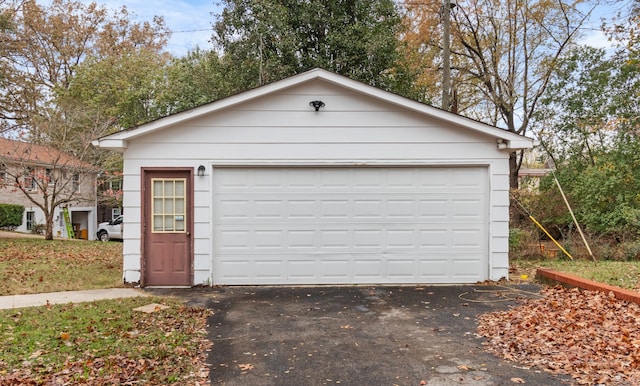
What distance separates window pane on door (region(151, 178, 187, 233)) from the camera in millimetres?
7957

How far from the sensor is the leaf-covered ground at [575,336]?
4059 mm

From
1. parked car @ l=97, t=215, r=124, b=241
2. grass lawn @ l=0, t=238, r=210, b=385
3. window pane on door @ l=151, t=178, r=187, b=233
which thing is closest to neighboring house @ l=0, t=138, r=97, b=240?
parked car @ l=97, t=215, r=124, b=241

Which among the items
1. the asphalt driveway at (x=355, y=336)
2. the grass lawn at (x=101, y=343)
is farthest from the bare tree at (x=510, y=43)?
the grass lawn at (x=101, y=343)

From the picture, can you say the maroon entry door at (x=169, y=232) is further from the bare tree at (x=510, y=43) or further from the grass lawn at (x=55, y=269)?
the bare tree at (x=510, y=43)

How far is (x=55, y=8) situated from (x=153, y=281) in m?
24.8

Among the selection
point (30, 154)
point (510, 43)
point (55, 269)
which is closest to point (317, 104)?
point (55, 269)

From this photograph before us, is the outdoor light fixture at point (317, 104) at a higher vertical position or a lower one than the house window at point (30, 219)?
higher

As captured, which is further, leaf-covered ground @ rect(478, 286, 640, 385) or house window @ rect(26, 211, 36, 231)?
house window @ rect(26, 211, 36, 231)

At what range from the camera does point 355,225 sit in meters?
8.19

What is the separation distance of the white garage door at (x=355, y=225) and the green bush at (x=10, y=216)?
1938 centimetres

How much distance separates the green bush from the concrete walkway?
1820cm

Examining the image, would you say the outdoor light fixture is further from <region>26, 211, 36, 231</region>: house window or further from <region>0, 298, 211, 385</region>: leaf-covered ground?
<region>26, 211, 36, 231</region>: house window

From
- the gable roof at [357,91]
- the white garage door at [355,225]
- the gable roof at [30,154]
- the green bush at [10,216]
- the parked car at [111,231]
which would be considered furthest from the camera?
the parked car at [111,231]

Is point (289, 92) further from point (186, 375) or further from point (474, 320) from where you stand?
point (186, 375)
